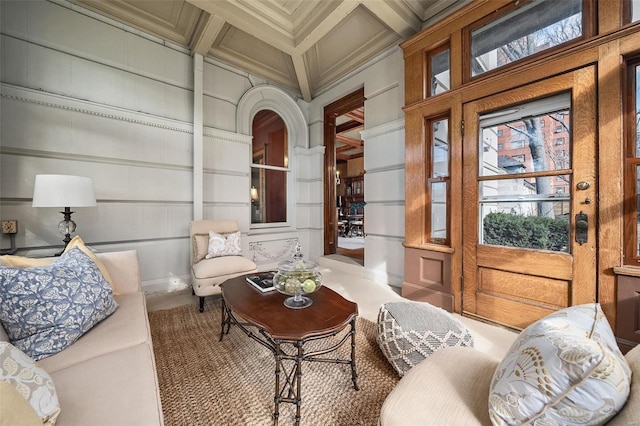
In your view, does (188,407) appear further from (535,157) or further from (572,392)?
(535,157)

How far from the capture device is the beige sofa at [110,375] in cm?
81

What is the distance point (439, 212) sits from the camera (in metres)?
2.79

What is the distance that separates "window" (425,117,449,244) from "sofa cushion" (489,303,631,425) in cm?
204

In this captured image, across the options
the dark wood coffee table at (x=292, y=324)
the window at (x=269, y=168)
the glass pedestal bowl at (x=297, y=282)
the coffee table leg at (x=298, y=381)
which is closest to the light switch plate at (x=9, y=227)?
the dark wood coffee table at (x=292, y=324)

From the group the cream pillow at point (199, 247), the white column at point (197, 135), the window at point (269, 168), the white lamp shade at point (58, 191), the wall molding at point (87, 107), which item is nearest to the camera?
the white lamp shade at point (58, 191)

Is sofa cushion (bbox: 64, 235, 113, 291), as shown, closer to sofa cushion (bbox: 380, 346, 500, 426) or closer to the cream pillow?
the cream pillow

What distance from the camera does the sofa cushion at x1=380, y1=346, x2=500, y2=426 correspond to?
31.2 inches

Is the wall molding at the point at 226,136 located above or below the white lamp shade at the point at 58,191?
above

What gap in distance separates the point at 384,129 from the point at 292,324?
9.48 feet

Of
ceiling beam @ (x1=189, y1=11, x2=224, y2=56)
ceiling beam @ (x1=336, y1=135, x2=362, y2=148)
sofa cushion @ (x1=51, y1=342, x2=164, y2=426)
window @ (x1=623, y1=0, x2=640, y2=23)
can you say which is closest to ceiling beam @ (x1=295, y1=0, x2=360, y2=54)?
ceiling beam @ (x1=189, y1=11, x2=224, y2=56)

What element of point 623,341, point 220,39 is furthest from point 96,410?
point 220,39

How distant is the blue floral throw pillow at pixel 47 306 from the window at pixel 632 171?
3.41 m

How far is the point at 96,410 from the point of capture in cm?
81

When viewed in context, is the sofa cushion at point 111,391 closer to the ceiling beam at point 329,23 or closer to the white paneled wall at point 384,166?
the white paneled wall at point 384,166
